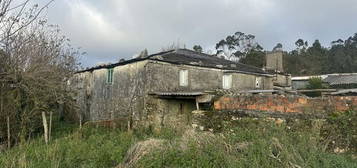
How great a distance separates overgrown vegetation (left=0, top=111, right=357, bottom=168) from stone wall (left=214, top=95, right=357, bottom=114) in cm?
35

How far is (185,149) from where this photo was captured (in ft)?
20.9

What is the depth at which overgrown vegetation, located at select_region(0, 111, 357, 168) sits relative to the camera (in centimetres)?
589

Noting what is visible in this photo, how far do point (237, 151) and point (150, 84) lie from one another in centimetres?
964

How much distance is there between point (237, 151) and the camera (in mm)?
6316

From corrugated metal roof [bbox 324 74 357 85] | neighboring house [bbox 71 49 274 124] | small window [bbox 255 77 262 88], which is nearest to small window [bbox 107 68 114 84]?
neighboring house [bbox 71 49 274 124]

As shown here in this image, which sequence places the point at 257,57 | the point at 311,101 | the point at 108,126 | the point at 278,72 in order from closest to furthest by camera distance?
the point at 311,101 → the point at 108,126 → the point at 278,72 → the point at 257,57

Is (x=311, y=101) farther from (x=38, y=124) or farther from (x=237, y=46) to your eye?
(x=237, y=46)

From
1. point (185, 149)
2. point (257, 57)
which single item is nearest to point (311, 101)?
point (185, 149)

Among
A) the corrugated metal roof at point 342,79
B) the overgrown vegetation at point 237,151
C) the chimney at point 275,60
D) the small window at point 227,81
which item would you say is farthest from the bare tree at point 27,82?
the corrugated metal roof at point 342,79

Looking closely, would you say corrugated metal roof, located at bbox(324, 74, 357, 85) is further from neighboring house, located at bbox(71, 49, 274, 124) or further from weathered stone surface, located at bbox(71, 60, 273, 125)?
weathered stone surface, located at bbox(71, 60, 273, 125)

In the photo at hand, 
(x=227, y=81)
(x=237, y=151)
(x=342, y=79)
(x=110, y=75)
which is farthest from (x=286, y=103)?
(x=342, y=79)

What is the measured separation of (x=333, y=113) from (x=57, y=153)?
699cm

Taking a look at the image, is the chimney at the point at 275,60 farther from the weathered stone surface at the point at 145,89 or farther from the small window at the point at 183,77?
the small window at the point at 183,77

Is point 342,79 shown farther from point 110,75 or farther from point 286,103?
point 286,103
